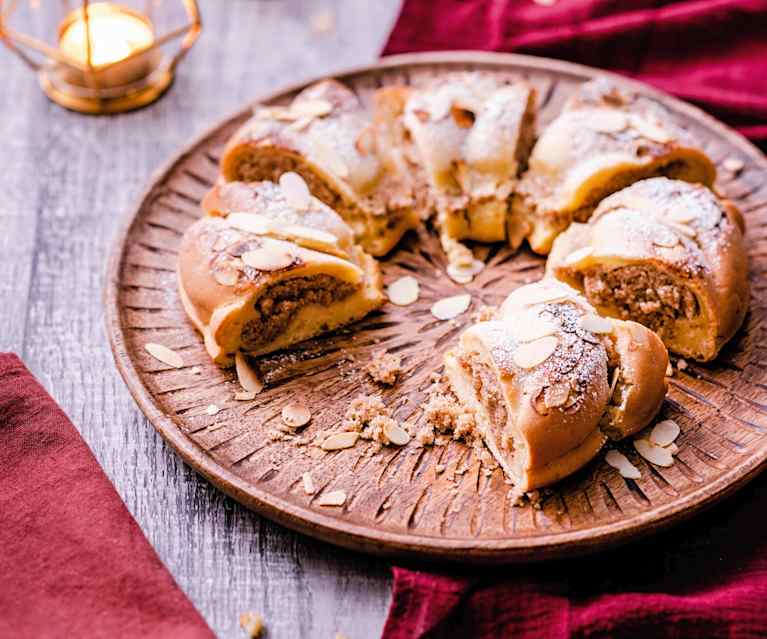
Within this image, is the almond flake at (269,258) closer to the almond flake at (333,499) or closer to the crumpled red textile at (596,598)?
the almond flake at (333,499)

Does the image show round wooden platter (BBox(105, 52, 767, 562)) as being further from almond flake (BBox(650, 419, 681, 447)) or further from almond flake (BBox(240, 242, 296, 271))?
almond flake (BBox(240, 242, 296, 271))

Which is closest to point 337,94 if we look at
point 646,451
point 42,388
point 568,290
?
point 568,290

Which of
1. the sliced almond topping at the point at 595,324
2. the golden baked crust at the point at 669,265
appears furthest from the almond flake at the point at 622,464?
the golden baked crust at the point at 669,265

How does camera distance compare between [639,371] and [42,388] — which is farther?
[42,388]

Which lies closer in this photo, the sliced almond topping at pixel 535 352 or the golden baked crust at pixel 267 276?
the sliced almond topping at pixel 535 352

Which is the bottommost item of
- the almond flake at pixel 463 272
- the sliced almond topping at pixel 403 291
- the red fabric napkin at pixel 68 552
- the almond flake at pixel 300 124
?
the red fabric napkin at pixel 68 552

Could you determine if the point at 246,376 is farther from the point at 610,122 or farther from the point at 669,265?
the point at 610,122

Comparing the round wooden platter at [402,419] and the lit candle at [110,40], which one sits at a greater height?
the lit candle at [110,40]

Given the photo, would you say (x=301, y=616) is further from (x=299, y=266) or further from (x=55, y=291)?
(x=55, y=291)
